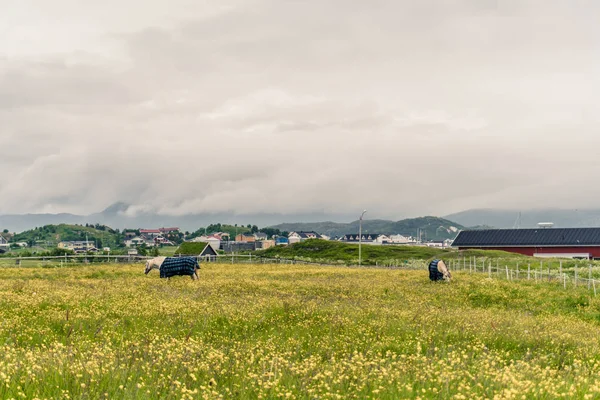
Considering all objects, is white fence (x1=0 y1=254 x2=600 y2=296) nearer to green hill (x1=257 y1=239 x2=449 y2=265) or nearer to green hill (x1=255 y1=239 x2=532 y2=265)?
green hill (x1=255 y1=239 x2=532 y2=265)

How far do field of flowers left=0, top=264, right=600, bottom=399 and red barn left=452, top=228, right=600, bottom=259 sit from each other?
86107mm

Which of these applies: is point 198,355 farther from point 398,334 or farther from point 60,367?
point 398,334

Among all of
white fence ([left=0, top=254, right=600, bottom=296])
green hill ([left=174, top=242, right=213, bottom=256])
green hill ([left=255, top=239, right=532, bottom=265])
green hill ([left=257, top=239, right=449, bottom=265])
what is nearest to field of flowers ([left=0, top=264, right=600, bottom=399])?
white fence ([left=0, top=254, right=600, bottom=296])

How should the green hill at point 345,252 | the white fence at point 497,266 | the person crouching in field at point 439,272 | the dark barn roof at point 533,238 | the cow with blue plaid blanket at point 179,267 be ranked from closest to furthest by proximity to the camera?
1. the cow with blue plaid blanket at point 179,267
2. the person crouching in field at point 439,272
3. the white fence at point 497,266
4. the dark barn roof at point 533,238
5. the green hill at point 345,252

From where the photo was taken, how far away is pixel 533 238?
11538cm

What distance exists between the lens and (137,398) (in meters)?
7.06

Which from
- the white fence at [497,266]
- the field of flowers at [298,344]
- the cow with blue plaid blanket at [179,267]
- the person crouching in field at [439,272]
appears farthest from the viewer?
the white fence at [497,266]

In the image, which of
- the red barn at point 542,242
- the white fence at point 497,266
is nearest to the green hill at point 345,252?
the red barn at point 542,242

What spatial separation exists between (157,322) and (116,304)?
4.52 metres

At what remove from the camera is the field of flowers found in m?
7.78

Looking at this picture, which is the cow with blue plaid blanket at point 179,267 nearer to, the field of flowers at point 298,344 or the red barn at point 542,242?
the field of flowers at point 298,344

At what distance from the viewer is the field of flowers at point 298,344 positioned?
7.78 m

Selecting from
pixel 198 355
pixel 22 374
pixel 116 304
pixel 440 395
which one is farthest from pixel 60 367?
pixel 116 304

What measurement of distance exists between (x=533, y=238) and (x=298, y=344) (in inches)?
4558
